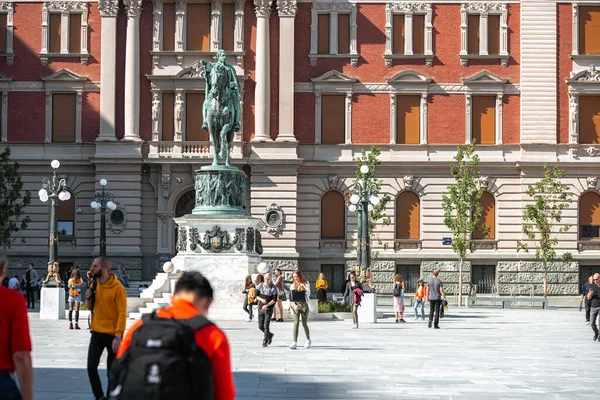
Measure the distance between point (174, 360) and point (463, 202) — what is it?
46.5 m

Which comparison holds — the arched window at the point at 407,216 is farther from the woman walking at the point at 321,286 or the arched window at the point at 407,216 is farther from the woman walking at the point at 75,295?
the woman walking at the point at 75,295

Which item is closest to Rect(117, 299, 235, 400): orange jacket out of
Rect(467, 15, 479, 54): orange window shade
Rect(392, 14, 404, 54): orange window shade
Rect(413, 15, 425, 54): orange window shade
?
Rect(392, 14, 404, 54): orange window shade

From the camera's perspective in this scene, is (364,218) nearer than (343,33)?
Yes

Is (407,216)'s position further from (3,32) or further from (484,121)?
(3,32)

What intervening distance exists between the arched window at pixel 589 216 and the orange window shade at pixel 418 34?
36.6ft

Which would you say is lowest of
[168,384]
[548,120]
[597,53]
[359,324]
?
[359,324]

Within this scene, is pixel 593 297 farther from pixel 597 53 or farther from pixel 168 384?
pixel 597 53

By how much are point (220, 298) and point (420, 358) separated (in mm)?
12642

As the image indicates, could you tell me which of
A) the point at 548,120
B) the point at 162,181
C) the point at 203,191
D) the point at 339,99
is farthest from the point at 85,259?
the point at 548,120

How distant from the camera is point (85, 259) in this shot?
54750 millimetres

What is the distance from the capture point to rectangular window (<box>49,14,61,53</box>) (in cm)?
5578

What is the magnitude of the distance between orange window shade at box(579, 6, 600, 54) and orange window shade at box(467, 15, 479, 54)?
5173mm

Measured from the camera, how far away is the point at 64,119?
5556 centimetres

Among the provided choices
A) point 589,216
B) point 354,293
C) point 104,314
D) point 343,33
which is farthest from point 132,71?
point 104,314
